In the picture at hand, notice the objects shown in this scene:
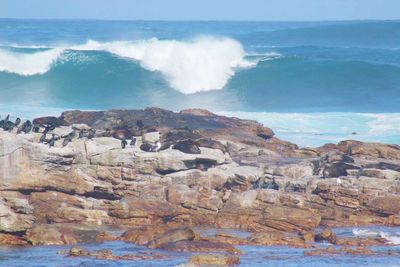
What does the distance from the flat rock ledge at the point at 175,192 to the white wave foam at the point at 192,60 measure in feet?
77.1

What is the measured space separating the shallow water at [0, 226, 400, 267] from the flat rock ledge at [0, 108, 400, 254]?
42cm

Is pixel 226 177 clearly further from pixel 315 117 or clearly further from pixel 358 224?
pixel 315 117

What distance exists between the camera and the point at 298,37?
84812 mm

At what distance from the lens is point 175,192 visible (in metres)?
22.3

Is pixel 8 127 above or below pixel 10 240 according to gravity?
above

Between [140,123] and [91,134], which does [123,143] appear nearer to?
[91,134]

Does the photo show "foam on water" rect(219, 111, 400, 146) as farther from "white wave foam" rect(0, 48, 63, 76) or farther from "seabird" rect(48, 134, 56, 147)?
"white wave foam" rect(0, 48, 63, 76)

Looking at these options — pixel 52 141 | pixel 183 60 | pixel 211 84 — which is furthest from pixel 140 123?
pixel 183 60

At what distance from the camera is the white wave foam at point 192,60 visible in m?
49.2

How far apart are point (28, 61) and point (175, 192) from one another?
108 feet

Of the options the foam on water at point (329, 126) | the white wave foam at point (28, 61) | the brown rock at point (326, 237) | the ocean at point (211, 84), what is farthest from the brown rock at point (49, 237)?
the white wave foam at point (28, 61)

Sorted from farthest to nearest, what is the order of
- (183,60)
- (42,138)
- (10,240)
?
(183,60) → (42,138) → (10,240)

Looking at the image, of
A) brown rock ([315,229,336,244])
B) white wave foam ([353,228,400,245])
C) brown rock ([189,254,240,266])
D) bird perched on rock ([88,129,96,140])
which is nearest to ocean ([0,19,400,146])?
bird perched on rock ([88,129,96,140])

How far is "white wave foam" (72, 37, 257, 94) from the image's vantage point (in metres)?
49.2
